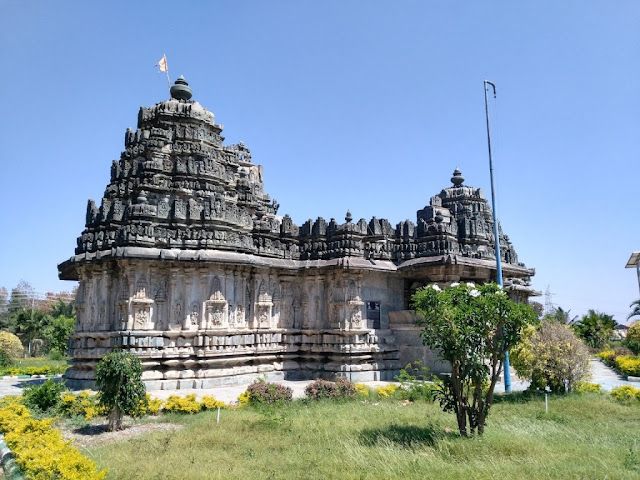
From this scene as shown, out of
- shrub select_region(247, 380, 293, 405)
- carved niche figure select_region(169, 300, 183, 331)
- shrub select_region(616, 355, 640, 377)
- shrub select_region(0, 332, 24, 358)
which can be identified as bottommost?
shrub select_region(616, 355, 640, 377)

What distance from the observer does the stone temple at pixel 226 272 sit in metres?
19.0

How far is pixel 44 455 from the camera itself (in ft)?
25.0

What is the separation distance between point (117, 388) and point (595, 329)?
4397 centimetres

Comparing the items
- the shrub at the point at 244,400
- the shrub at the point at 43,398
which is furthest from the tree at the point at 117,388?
the shrub at the point at 244,400

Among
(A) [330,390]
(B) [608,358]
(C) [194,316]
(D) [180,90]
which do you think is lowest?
(B) [608,358]

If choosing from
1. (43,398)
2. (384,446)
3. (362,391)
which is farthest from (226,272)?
(384,446)

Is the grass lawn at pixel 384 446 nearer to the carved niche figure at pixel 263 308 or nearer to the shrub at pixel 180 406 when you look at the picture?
the shrub at pixel 180 406

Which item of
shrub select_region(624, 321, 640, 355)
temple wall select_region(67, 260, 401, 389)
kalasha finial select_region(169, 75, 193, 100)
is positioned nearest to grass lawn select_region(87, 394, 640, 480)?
temple wall select_region(67, 260, 401, 389)

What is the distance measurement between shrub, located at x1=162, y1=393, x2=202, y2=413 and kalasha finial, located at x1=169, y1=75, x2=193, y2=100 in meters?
14.7

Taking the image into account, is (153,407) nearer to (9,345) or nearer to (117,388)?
(117,388)

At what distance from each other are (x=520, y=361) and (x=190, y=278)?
471 inches

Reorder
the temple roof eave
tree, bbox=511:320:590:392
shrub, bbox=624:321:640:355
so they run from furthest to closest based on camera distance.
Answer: shrub, bbox=624:321:640:355, the temple roof eave, tree, bbox=511:320:590:392

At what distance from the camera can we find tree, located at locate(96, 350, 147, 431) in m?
12.4

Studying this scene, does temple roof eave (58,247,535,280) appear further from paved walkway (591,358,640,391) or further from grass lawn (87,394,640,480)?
grass lawn (87,394,640,480)
